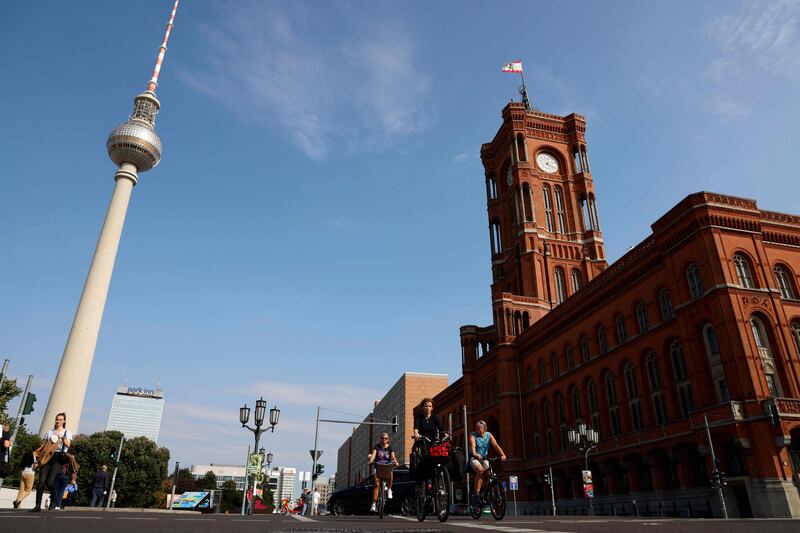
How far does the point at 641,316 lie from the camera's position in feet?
107

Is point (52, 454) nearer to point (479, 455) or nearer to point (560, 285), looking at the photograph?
point (479, 455)

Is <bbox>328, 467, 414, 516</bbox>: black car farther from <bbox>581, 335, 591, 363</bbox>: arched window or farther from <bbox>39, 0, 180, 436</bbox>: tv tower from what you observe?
<bbox>39, 0, 180, 436</bbox>: tv tower

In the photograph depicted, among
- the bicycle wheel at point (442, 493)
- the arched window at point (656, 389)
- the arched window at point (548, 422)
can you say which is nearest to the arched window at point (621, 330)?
the arched window at point (656, 389)

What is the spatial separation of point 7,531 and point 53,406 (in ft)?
170

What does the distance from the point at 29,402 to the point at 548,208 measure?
5013 cm

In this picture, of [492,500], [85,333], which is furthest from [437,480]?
[85,333]

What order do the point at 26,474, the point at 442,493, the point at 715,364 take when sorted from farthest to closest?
the point at 715,364
the point at 26,474
the point at 442,493

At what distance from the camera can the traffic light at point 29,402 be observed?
19530 mm

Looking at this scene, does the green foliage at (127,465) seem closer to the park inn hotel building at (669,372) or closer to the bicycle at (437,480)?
the park inn hotel building at (669,372)

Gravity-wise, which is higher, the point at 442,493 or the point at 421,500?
the point at 442,493

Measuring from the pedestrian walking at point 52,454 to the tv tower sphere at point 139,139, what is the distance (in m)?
58.9

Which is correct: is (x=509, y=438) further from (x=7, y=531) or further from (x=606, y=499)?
(x=7, y=531)

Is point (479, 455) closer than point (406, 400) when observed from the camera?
Yes

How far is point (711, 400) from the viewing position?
25.8 m
